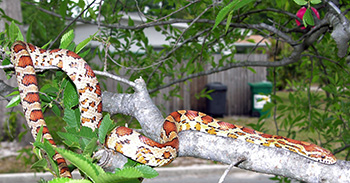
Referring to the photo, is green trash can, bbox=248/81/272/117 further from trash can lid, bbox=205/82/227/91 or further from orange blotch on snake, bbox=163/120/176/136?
orange blotch on snake, bbox=163/120/176/136

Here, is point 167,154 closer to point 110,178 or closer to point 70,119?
point 70,119

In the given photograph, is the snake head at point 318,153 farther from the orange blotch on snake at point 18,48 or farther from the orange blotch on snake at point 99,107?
the orange blotch on snake at point 18,48

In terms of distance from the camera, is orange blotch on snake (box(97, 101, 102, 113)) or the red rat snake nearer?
the red rat snake

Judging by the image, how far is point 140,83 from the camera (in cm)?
238

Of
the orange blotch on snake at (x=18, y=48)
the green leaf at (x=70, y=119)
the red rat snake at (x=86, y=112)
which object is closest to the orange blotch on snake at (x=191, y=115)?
the red rat snake at (x=86, y=112)

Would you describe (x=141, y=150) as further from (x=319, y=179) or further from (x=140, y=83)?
(x=319, y=179)

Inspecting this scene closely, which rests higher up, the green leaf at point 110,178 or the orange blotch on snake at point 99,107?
the green leaf at point 110,178

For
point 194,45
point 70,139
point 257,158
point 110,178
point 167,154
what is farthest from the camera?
point 194,45

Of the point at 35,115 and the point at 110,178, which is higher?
the point at 110,178

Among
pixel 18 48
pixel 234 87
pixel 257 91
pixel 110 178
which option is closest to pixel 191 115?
pixel 18 48

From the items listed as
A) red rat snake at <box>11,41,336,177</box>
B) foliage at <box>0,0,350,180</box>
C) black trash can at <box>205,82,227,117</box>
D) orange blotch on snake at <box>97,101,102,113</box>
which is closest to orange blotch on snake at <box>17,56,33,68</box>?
red rat snake at <box>11,41,336,177</box>

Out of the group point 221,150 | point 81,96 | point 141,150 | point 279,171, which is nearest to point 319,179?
point 279,171

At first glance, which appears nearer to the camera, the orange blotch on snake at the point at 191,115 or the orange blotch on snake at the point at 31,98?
the orange blotch on snake at the point at 31,98

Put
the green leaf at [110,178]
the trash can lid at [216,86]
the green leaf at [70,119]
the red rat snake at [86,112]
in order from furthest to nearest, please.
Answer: the trash can lid at [216,86] < the red rat snake at [86,112] < the green leaf at [70,119] < the green leaf at [110,178]
